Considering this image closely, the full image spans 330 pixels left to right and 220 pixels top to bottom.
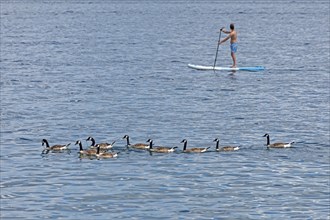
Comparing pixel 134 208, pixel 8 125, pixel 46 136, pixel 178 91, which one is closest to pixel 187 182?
pixel 134 208

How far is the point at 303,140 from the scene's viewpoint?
39062 mm

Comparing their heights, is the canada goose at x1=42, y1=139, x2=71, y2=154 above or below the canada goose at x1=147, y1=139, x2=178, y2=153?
above

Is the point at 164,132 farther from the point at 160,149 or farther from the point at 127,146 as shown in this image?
the point at 160,149

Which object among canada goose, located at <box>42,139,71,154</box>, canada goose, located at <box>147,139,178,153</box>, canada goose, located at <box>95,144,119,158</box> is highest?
canada goose, located at <box>42,139,71,154</box>

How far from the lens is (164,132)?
40938mm

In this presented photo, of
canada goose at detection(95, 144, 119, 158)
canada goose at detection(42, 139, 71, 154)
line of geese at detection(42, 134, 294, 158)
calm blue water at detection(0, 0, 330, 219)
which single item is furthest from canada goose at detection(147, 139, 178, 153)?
canada goose at detection(42, 139, 71, 154)

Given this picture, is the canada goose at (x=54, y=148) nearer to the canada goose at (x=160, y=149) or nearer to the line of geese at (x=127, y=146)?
the line of geese at (x=127, y=146)

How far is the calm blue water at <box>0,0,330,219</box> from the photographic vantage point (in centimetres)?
3000

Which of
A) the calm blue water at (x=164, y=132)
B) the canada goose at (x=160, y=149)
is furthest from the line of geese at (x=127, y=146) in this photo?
the calm blue water at (x=164, y=132)

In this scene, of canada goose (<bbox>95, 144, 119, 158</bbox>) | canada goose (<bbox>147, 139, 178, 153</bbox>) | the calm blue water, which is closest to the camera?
the calm blue water

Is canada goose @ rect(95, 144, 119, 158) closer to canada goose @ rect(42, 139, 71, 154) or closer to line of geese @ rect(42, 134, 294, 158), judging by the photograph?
line of geese @ rect(42, 134, 294, 158)

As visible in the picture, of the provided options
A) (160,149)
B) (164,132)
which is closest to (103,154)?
(160,149)

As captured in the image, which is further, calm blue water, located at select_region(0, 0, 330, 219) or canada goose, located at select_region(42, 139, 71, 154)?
canada goose, located at select_region(42, 139, 71, 154)

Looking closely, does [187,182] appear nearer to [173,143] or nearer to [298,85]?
[173,143]
